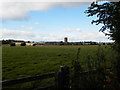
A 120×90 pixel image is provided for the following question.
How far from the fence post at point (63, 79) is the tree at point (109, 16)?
335cm

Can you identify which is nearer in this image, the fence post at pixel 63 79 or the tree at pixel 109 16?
the fence post at pixel 63 79

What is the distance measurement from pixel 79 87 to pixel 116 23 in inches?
176

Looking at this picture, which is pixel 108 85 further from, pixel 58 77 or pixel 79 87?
pixel 58 77

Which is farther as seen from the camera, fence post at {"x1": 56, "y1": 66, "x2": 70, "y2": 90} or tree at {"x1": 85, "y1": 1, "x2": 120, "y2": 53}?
tree at {"x1": 85, "y1": 1, "x2": 120, "y2": 53}

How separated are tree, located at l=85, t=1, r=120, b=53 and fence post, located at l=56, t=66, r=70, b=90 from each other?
11.0 ft

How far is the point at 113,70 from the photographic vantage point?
5.17m

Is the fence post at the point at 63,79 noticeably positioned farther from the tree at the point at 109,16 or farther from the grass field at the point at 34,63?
the tree at the point at 109,16

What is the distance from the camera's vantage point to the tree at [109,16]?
766 centimetres

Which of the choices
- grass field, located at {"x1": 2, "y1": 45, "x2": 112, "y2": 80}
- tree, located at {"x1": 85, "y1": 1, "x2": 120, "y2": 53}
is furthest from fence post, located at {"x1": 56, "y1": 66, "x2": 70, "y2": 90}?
tree, located at {"x1": 85, "y1": 1, "x2": 120, "y2": 53}

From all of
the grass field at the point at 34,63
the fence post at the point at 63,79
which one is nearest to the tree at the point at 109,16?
the grass field at the point at 34,63

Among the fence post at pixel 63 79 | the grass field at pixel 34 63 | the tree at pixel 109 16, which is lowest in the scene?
the grass field at pixel 34 63

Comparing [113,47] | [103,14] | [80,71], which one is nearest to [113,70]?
[80,71]

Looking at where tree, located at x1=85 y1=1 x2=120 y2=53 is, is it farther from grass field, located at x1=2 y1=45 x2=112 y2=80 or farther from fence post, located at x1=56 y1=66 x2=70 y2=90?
fence post, located at x1=56 y1=66 x2=70 y2=90

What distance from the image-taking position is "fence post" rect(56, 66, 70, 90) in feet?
16.7
